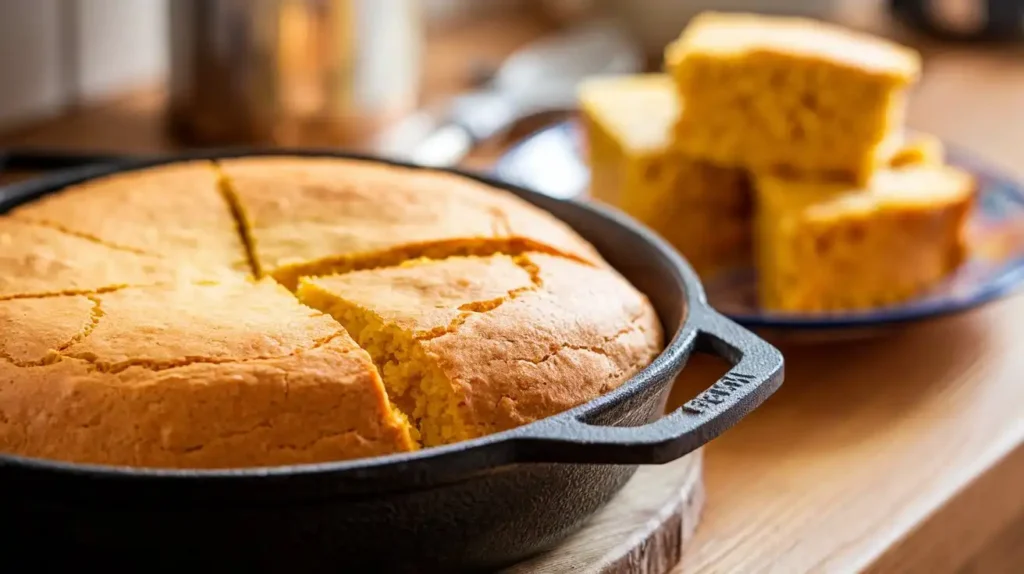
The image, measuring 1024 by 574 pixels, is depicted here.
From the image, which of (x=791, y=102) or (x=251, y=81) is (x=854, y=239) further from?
(x=251, y=81)

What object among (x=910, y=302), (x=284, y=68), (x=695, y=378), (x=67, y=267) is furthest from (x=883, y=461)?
(x=284, y=68)

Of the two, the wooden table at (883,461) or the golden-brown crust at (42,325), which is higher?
the golden-brown crust at (42,325)

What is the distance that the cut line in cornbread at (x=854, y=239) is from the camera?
141 centimetres

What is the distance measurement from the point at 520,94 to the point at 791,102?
2.06 feet

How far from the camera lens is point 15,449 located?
77cm

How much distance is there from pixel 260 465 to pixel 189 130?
112cm

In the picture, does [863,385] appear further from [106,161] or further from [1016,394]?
[106,161]

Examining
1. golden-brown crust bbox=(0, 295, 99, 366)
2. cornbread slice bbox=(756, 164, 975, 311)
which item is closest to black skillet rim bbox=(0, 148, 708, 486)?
golden-brown crust bbox=(0, 295, 99, 366)

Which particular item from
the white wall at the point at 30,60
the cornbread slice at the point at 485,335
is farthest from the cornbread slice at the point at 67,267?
the white wall at the point at 30,60

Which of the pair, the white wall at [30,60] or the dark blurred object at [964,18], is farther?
the dark blurred object at [964,18]

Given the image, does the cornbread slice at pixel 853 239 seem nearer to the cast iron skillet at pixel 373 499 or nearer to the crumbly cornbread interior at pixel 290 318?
the crumbly cornbread interior at pixel 290 318

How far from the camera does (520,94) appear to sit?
2.04 m

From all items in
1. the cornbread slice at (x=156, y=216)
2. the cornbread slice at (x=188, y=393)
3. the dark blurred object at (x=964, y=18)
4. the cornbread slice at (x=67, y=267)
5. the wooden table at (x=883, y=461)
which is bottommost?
the wooden table at (x=883, y=461)

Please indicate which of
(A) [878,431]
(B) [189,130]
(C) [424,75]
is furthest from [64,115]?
(A) [878,431]
